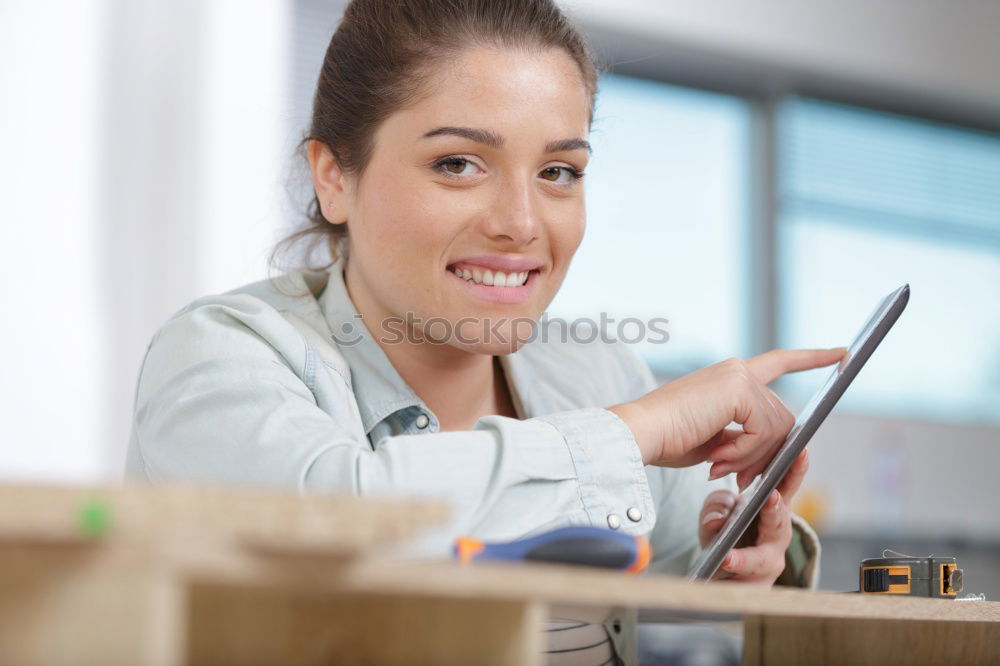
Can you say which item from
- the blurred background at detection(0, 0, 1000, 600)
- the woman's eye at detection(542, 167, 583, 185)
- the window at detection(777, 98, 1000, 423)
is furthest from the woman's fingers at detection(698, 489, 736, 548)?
the window at detection(777, 98, 1000, 423)

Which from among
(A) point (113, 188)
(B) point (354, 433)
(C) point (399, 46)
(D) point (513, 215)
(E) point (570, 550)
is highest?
(A) point (113, 188)

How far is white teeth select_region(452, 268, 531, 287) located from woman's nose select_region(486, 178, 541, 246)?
4 centimetres

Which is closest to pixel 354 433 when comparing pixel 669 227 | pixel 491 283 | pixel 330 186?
pixel 491 283

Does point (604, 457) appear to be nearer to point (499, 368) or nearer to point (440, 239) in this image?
point (440, 239)

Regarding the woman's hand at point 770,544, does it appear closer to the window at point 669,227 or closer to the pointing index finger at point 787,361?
the pointing index finger at point 787,361

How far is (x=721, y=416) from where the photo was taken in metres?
0.94

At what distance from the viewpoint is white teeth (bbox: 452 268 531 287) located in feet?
3.70

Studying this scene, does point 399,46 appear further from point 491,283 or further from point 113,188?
point 113,188

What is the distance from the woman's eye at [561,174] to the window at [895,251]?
2187 millimetres

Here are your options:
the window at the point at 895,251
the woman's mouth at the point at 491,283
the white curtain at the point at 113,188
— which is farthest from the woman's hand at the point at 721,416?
the window at the point at 895,251

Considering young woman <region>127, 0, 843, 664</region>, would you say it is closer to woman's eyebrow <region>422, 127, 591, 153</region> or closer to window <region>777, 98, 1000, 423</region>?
woman's eyebrow <region>422, 127, 591, 153</region>

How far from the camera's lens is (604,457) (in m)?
0.79

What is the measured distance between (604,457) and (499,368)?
20.5 inches

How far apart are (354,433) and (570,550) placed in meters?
0.52
